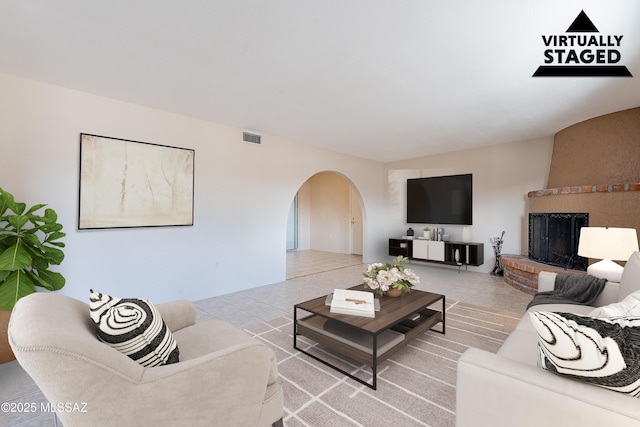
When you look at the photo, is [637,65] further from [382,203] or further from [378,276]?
[382,203]

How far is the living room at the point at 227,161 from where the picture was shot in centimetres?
261

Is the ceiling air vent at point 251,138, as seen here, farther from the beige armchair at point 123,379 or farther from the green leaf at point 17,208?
the beige armchair at point 123,379

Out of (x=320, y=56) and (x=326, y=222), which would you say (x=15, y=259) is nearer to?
(x=320, y=56)

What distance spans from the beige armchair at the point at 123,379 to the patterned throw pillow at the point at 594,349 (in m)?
1.01

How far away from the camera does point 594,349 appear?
2.69 feet

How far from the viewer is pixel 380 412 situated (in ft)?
5.28

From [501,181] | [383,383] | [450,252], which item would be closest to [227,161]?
[383,383]

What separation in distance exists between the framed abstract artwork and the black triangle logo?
386cm

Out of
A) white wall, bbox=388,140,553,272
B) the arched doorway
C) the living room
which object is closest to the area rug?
the living room

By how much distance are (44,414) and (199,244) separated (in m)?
2.28

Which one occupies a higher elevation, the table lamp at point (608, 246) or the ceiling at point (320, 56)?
the ceiling at point (320, 56)

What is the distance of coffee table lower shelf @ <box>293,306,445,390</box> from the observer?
187 centimetres

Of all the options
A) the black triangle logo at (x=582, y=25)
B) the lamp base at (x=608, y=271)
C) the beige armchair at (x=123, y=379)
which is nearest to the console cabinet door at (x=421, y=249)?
the lamp base at (x=608, y=271)

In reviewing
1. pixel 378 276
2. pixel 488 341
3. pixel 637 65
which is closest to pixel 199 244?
pixel 378 276
